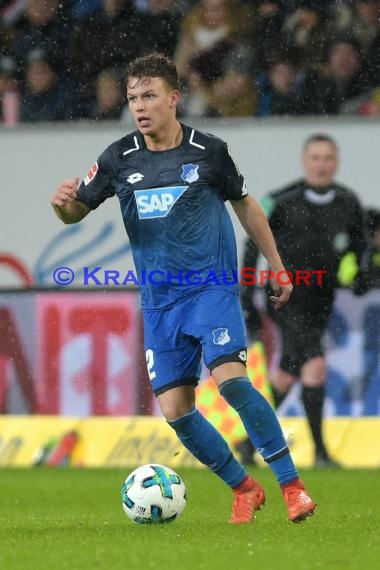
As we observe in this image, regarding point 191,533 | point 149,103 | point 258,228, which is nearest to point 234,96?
point 258,228

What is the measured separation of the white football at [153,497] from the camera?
640 cm

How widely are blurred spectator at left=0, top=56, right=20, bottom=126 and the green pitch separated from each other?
339 centimetres

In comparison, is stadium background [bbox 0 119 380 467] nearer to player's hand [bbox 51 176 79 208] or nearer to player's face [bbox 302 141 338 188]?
player's face [bbox 302 141 338 188]

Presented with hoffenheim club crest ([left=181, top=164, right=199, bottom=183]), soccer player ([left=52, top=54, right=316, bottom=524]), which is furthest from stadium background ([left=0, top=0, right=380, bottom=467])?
hoffenheim club crest ([left=181, top=164, right=199, bottom=183])

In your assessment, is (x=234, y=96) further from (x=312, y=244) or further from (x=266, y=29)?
(x=312, y=244)

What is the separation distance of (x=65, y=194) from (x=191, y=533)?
1.65 meters

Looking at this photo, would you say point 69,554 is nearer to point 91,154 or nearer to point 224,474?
point 224,474

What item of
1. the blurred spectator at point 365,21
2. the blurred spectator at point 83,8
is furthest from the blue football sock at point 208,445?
the blurred spectator at point 83,8

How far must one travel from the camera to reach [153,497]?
21.0 ft

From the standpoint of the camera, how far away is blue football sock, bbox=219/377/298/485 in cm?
621

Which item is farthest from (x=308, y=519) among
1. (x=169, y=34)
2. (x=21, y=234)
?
(x=169, y=34)

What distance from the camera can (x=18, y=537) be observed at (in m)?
6.03

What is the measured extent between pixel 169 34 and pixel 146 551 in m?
6.94

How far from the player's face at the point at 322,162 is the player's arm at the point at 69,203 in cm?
430
